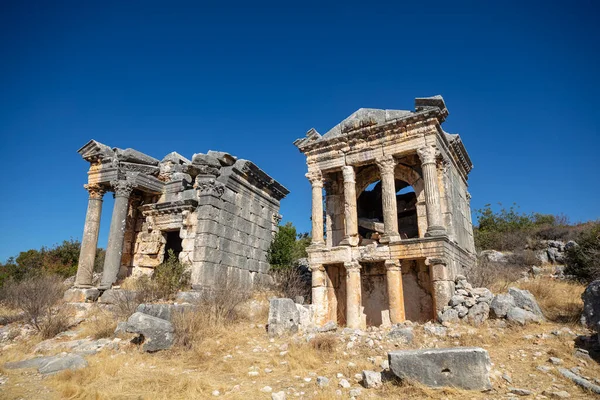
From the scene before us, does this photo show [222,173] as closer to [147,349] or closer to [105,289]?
[105,289]

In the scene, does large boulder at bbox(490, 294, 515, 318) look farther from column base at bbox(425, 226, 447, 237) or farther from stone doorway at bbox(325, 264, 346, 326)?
stone doorway at bbox(325, 264, 346, 326)

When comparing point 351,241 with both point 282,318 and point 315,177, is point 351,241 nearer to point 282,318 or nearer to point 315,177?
point 315,177

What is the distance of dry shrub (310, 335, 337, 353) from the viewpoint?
22.5ft

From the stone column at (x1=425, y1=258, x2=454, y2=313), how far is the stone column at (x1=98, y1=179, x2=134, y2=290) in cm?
991

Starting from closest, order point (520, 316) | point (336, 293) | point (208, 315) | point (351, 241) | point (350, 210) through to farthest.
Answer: point (520, 316)
point (208, 315)
point (351, 241)
point (350, 210)
point (336, 293)

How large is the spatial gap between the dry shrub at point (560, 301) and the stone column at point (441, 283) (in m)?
1.99

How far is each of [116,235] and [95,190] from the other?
1982mm

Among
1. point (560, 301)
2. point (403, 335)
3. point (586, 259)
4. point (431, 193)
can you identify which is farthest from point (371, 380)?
point (586, 259)

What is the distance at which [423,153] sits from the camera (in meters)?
10.1

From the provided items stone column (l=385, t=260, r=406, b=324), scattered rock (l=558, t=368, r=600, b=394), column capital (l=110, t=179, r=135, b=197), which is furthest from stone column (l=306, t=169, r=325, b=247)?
scattered rock (l=558, t=368, r=600, b=394)

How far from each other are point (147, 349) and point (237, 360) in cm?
181

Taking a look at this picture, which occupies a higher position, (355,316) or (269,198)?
(269,198)

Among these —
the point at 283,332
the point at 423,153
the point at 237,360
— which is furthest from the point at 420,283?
the point at 237,360

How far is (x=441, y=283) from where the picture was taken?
900 centimetres
